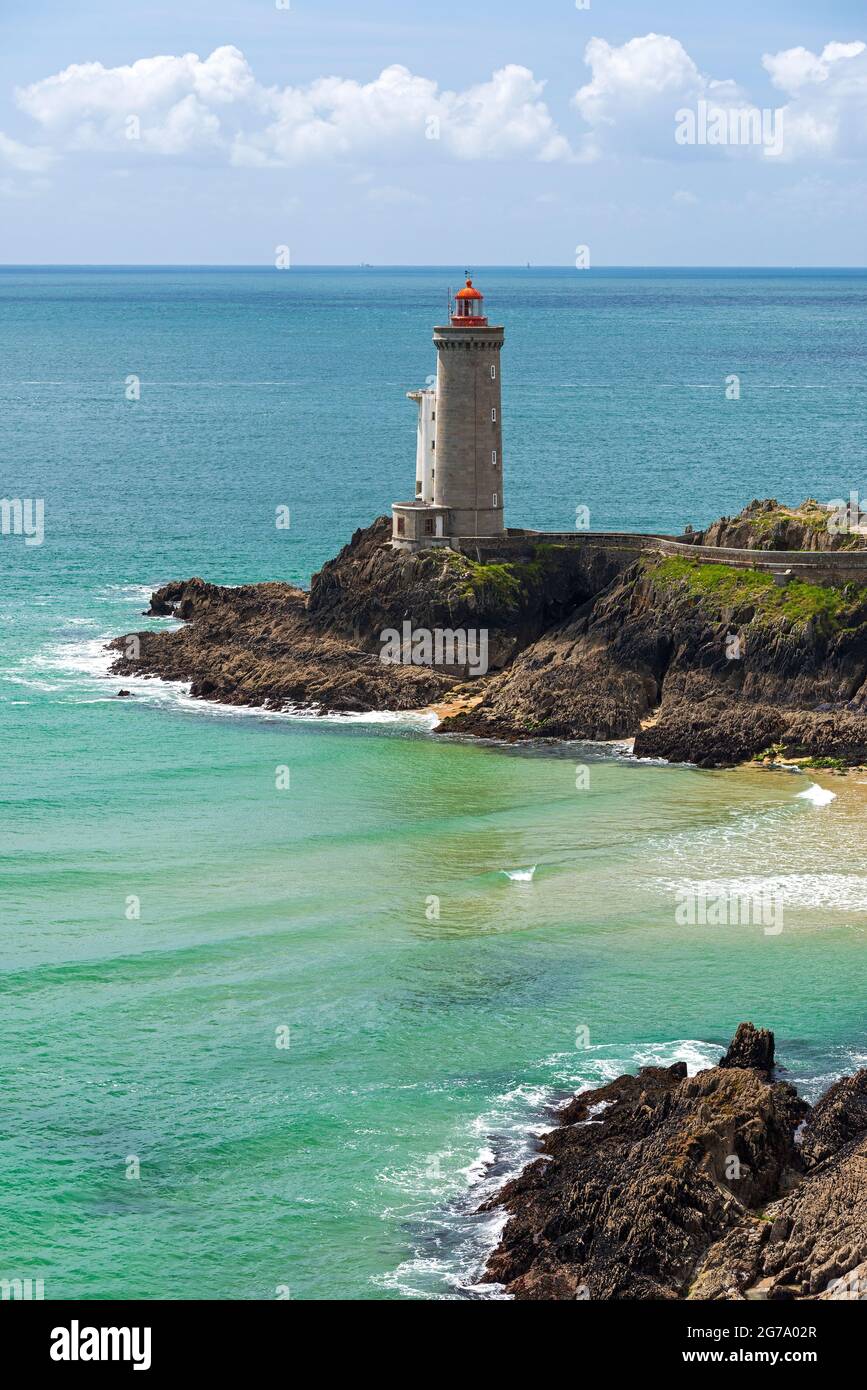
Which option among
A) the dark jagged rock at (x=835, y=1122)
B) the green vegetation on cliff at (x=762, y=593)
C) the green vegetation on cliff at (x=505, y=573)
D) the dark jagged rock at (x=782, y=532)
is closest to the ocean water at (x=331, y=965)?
the dark jagged rock at (x=835, y=1122)

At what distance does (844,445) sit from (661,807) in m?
94.3

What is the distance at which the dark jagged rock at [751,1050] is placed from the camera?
3934 cm

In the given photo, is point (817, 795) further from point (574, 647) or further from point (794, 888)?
point (574, 647)

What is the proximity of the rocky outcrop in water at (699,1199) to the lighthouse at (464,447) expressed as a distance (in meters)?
44.5

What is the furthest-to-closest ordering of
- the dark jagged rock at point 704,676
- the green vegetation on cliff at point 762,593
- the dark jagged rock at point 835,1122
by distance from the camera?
the green vegetation on cliff at point 762,593 → the dark jagged rock at point 704,676 → the dark jagged rock at point 835,1122

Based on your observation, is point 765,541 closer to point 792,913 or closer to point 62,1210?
point 792,913

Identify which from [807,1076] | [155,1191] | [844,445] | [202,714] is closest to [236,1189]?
[155,1191]

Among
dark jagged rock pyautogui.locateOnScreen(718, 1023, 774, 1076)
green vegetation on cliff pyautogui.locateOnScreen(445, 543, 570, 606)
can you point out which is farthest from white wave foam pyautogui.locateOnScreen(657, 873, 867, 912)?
green vegetation on cliff pyautogui.locateOnScreen(445, 543, 570, 606)

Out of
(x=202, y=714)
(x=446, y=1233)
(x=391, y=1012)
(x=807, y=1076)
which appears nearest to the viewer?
(x=446, y=1233)

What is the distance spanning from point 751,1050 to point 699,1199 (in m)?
6.53

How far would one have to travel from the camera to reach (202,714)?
72500 millimetres

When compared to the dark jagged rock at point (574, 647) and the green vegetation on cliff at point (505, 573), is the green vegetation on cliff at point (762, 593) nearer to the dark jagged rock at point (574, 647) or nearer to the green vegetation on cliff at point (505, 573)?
the dark jagged rock at point (574, 647)

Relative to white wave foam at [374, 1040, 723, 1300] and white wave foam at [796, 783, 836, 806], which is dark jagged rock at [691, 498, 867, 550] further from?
white wave foam at [374, 1040, 723, 1300]

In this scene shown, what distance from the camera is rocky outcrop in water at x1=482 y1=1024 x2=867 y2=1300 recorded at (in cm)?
3161
